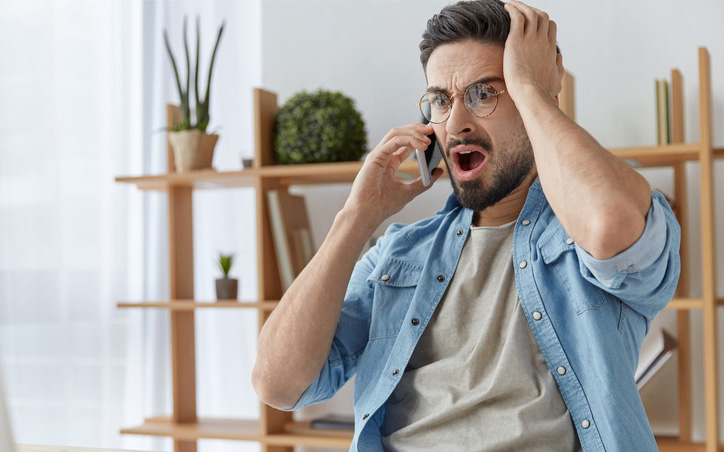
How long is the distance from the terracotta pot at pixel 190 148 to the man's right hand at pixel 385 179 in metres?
1.40

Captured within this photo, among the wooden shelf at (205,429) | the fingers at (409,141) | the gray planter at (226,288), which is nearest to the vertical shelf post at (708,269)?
the fingers at (409,141)

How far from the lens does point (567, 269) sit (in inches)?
53.7

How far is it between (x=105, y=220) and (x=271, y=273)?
90cm

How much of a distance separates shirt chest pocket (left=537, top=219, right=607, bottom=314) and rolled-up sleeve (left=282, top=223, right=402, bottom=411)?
34 cm

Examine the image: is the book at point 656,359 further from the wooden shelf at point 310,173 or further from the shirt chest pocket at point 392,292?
the shirt chest pocket at point 392,292

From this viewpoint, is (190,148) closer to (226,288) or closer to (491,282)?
(226,288)

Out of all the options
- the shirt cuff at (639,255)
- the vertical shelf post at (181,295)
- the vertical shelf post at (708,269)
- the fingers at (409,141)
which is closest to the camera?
the shirt cuff at (639,255)

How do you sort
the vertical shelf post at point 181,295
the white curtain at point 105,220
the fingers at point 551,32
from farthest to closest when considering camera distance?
1. the white curtain at point 105,220
2. the vertical shelf post at point 181,295
3. the fingers at point 551,32

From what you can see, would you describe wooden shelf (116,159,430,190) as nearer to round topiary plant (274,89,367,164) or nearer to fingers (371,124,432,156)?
round topiary plant (274,89,367,164)

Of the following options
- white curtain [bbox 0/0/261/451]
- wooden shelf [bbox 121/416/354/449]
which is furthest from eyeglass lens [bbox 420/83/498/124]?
white curtain [bbox 0/0/261/451]

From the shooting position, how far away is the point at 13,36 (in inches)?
119

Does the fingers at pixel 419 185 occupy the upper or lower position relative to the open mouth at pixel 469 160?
lower

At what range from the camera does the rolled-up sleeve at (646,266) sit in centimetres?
119

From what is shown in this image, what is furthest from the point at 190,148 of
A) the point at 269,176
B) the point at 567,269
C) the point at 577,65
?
the point at 567,269
